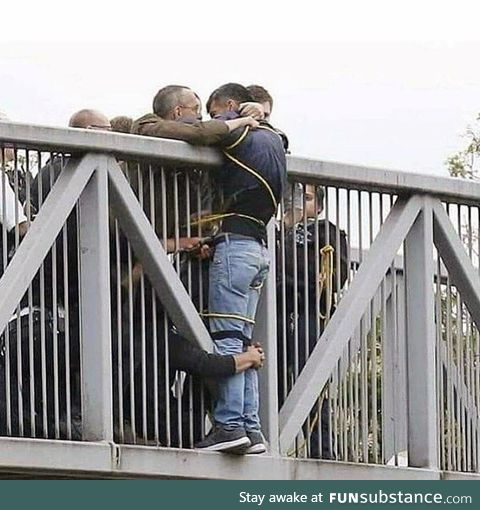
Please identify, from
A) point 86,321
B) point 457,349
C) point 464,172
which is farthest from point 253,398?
point 464,172

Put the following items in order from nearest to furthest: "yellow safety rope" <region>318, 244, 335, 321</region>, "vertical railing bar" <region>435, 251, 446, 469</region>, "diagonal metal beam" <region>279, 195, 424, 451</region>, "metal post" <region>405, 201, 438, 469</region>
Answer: "diagonal metal beam" <region>279, 195, 424, 451</region> < "yellow safety rope" <region>318, 244, 335, 321</region> < "metal post" <region>405, 201, 438, 469</region> < "vertical railing bar" <region>435, 251, 446, 469</region>

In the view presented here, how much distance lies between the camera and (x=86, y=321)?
11836 millimetres

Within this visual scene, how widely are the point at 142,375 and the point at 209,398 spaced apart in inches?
18.4

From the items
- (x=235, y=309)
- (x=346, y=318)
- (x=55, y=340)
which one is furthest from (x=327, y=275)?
(x=55, y=340)

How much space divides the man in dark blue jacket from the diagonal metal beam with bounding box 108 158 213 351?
0.46ft

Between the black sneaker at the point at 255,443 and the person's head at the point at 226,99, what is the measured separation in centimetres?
163

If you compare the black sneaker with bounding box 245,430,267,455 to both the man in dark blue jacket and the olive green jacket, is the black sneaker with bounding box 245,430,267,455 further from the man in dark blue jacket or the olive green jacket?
the olive green jacket

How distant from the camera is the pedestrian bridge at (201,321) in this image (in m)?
11.7

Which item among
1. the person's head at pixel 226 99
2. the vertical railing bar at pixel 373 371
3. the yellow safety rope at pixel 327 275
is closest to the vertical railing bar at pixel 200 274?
the person's head at pixel 226 99

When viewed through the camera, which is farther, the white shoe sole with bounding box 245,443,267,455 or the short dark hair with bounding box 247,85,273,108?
the short dark hair with bounding box 247,85,273,108

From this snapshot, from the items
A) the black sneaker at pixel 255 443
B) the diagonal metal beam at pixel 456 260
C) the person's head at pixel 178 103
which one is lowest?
the black sneaker at pixel 255 443

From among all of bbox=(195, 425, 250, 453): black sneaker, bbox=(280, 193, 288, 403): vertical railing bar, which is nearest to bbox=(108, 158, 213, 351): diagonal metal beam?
bbox=(195, 425, 250, 453): black sneaker

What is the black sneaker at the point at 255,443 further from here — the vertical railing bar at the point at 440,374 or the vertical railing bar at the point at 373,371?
the vertical railing bar at the point at 440,374

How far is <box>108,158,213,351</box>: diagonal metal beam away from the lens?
12055 millimetres
